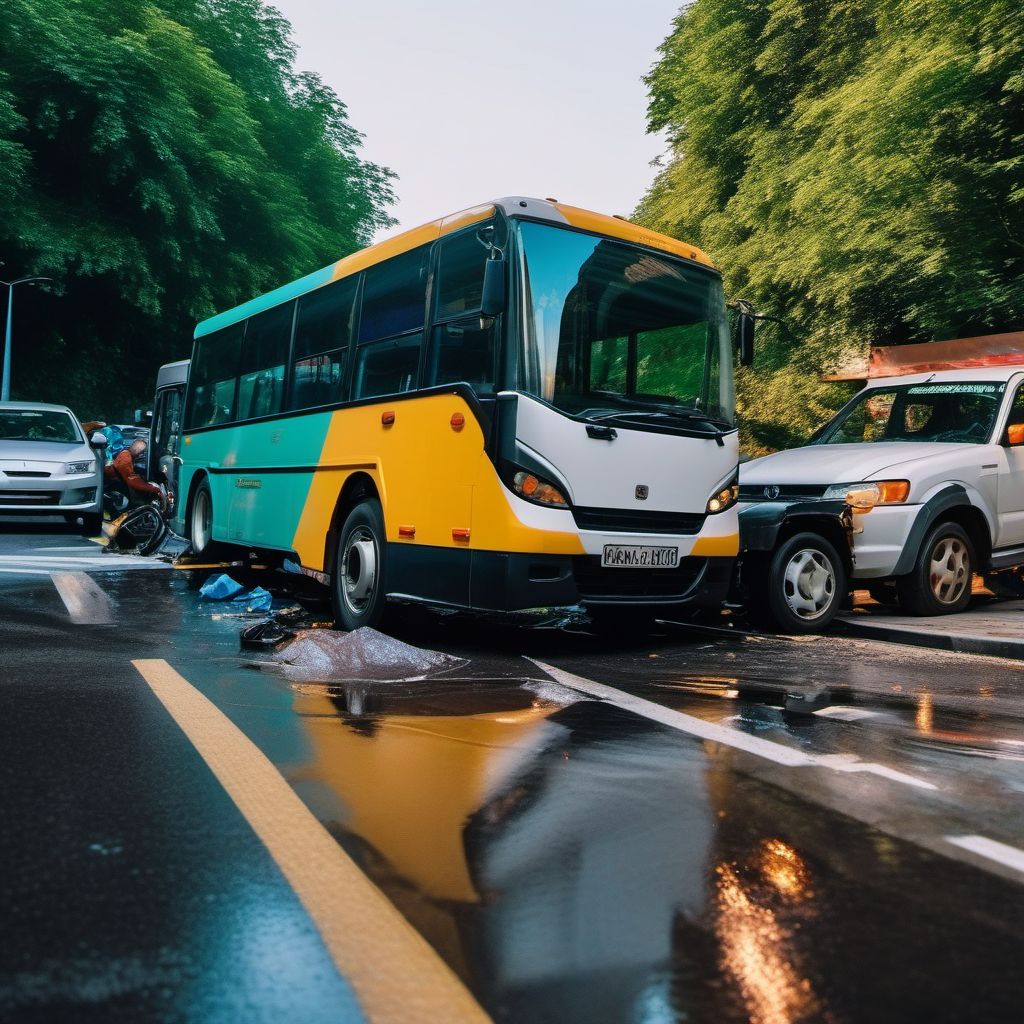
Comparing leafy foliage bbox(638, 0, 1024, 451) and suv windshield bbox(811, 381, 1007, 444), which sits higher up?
leafy foliage bbox(638, 0, 1024, 451)

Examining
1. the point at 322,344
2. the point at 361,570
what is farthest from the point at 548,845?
the point at 322,344

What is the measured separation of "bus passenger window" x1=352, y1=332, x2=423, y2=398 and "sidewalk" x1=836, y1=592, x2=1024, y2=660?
3688 mm

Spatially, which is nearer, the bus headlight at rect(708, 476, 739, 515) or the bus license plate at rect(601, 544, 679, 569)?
the bus license plate at rect(601, 544, 679, 569)

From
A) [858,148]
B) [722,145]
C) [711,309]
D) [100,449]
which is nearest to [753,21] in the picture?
[722,145]

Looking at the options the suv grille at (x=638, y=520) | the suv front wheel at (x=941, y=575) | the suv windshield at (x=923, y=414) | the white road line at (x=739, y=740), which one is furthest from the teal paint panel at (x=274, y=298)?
the white road line at (x=739, y=740)

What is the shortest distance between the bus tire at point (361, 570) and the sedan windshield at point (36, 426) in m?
11.0

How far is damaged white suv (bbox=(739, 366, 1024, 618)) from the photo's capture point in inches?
362

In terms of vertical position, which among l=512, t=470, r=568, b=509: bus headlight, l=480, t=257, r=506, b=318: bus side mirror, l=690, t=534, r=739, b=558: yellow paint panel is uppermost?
l=480, t=257, r=506, b=318: bus side mirror

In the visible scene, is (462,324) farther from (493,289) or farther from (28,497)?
(28,497)

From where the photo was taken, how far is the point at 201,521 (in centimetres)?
1362

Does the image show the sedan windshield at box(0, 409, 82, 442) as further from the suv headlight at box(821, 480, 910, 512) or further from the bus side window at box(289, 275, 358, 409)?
the suv headlight at box(821, 480, 910, 512)

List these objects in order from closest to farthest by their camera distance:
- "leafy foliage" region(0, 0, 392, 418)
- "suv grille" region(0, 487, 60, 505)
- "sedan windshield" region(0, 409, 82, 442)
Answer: "suv grille" region(0, 487, 60, 505) → "sedan windshield" region(0, 409, 82, 442) → "leafy foliage" region(0, 0, 392, 418)

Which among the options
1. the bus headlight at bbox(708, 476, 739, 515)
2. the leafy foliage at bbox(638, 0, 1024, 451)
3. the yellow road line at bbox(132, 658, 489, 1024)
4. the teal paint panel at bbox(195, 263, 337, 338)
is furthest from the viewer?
the leafy foliage at bbox(638, 0, 1024, 451)

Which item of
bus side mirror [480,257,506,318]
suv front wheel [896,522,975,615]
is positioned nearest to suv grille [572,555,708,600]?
bus side mirror [480,257,506,318]
